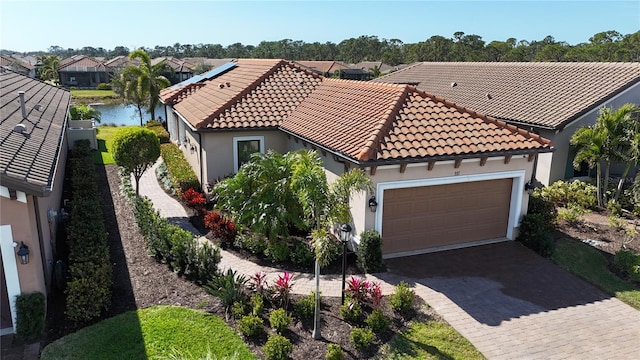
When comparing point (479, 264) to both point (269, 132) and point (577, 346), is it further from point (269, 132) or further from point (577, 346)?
point (269, 132)

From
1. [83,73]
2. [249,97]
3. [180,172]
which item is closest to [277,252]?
[180,172]

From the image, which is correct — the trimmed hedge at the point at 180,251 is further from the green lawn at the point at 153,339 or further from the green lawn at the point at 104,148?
the green lawn at the point at 104,148

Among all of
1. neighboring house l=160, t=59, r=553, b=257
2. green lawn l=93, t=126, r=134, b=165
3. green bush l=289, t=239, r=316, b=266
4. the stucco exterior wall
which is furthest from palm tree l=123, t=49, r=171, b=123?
the stucco exterior wall

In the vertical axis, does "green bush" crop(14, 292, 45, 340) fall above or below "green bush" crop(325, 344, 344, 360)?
above

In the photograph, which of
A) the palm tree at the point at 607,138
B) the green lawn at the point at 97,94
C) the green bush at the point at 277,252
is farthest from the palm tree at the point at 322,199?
the green lawn at the point at 97,94

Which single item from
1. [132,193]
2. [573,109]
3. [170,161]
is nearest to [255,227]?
[132,193]

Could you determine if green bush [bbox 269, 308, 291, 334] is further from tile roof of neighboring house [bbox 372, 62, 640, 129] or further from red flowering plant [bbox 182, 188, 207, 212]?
tile roof of neighboring house [bbox 372, 62, 640, 129]

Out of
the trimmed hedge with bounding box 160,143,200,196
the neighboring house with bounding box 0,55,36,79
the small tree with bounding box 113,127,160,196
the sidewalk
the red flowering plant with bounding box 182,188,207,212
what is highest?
the neighboring house with bounding box 0,55,36,79
